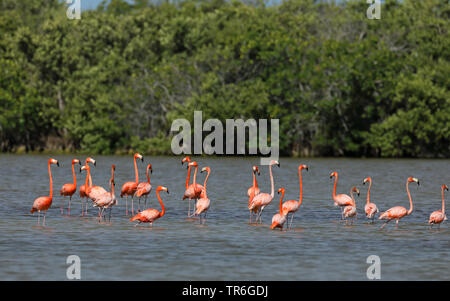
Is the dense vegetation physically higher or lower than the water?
higher

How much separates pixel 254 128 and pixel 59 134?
18.3 m

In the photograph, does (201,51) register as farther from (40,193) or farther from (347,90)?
(40,193)

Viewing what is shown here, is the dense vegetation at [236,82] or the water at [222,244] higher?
the dense vegetation at [236,82]

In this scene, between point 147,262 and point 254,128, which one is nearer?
point 147,262

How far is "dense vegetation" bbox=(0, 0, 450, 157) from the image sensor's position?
66938mm

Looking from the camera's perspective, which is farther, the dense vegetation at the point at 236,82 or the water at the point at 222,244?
the dense vegetation at the point at 236,82

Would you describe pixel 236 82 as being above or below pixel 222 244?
above

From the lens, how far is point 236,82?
7100 cm

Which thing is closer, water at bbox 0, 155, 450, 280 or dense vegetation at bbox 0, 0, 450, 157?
water at bbox 0, 155, 450, 280

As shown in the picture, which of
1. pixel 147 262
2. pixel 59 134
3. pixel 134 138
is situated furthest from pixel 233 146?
pixel 147 262

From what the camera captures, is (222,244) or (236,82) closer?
(222,244)

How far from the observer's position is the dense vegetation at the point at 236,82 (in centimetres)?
6694

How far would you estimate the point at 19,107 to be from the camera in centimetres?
7056

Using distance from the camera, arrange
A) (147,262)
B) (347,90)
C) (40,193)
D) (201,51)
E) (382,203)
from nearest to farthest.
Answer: (147,262), (382,203), (40,193), (347,90), (201,51)
